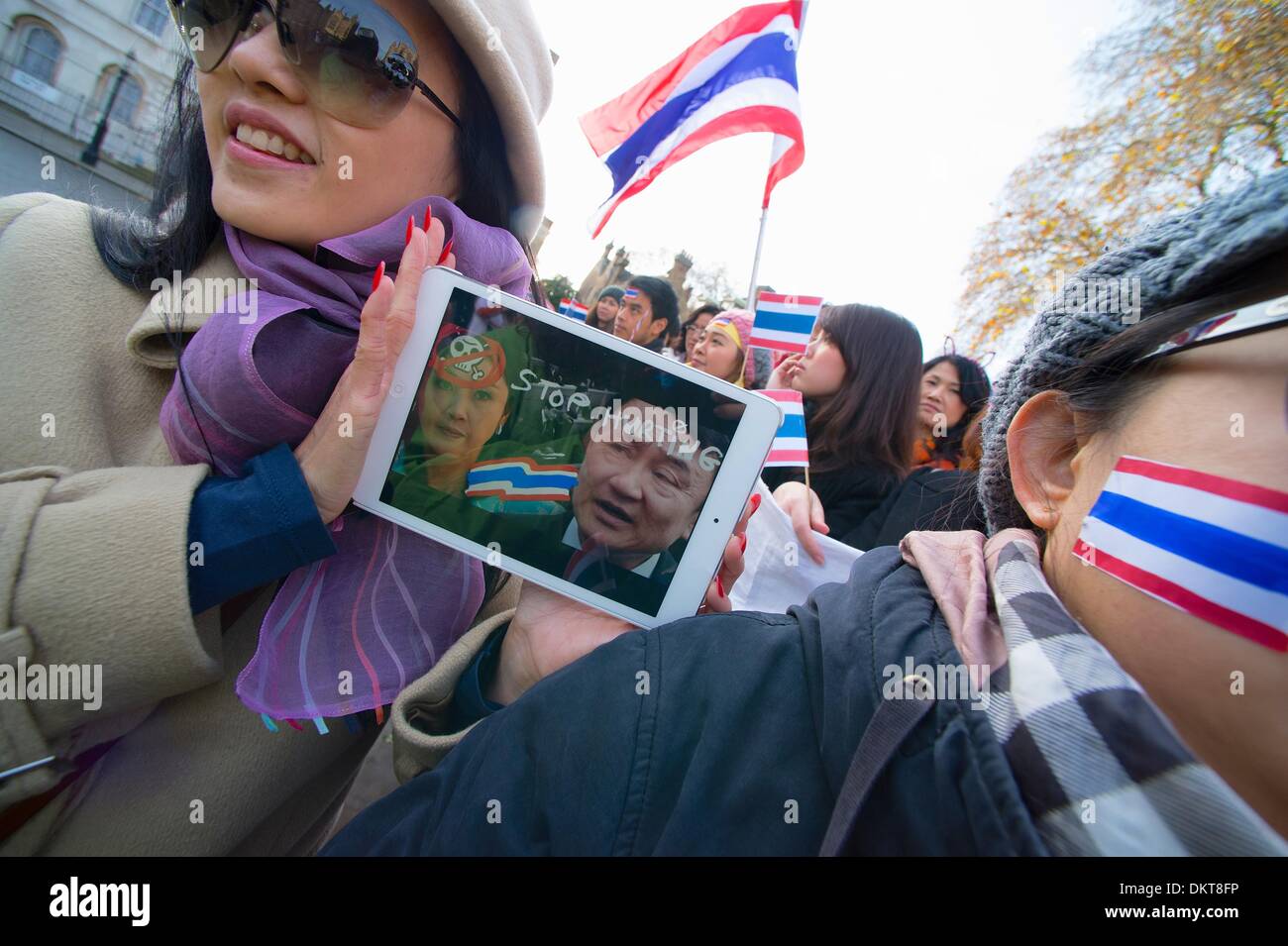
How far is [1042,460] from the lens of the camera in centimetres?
118

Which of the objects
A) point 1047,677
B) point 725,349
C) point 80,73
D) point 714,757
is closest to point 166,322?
point 714,757

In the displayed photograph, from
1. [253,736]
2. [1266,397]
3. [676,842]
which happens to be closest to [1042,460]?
[1266,397]

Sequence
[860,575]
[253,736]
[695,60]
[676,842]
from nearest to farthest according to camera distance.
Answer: [676,842]
[860,575]
[253,736]
[695,60]

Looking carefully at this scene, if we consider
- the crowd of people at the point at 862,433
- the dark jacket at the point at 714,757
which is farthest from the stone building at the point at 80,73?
the dark jacket at the point at 714,757

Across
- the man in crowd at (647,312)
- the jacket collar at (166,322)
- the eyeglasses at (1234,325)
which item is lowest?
the eyeglasses at (1234,325)

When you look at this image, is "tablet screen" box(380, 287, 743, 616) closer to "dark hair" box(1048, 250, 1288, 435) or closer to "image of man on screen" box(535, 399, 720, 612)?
"image of man on screen" box(535, 399, 720, 612)

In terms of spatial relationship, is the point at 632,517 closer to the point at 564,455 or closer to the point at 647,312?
the point at 564,455

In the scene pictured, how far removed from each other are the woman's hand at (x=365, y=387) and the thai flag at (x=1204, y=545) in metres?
1.18

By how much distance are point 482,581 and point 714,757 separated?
0.74 metres

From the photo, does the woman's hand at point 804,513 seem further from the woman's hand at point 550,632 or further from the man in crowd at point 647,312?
the man in crowd at point 647,312

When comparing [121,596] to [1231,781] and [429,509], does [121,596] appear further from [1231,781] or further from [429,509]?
[1231,781]

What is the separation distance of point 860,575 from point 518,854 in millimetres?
722

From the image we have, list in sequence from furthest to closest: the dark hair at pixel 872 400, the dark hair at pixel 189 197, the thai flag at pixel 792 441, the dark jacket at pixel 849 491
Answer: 1. the dark hair at pixel 872 400
2. the dark jacket at pixel 849 491
3. the thai flag at pixel 792 441
4. the dark hair at pixel 189 197

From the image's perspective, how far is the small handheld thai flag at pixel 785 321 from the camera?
3453 mm
